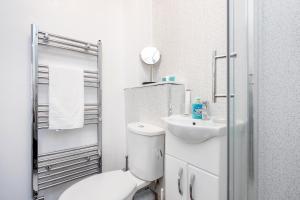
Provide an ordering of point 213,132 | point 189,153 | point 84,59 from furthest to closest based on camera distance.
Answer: point 84,59 < point 189,153 < point 213,132

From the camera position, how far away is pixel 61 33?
49.7 inches

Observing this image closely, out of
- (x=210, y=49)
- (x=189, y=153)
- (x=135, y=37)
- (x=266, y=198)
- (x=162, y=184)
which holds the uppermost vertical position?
(x=135, y=37)

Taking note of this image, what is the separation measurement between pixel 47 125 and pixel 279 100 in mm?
1426

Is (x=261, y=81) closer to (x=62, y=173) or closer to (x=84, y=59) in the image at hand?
(x=84, y=59)

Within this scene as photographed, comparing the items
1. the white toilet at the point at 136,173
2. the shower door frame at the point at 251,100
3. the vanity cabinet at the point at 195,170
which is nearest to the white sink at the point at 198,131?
the vanity cabinet at the point at 195,170

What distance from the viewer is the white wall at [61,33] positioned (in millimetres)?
1055

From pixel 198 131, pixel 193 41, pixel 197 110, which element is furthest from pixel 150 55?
pixel 198 131

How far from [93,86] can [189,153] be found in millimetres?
1008

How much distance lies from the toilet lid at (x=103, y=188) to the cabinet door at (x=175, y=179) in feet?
0.83

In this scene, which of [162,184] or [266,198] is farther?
[162,184]

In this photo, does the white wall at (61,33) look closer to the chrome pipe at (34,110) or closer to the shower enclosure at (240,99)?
the chrome pipe at (34,110)

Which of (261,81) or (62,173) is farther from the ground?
(261,81)

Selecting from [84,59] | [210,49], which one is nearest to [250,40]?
[210,49]

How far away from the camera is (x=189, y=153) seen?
84cm
